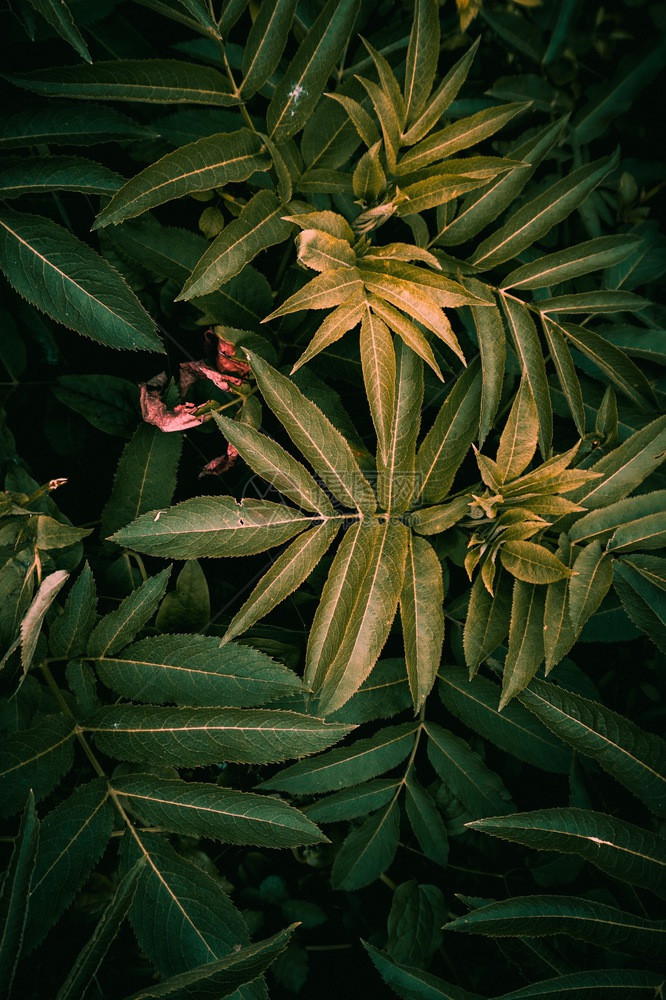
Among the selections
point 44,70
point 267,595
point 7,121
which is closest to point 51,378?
point 7,121

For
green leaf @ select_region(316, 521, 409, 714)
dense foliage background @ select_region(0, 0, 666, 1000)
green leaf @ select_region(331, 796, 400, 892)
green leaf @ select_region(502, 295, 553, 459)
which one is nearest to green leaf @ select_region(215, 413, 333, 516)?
dense foliage background @ select_region(0, 0, 666, 1000)

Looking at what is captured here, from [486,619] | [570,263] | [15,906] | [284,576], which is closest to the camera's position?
A: [15,906]

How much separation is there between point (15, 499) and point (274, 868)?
143 cm

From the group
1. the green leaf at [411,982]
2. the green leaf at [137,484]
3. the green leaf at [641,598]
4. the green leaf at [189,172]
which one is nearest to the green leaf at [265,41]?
the green leaf at [189,172]

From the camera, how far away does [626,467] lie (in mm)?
1552

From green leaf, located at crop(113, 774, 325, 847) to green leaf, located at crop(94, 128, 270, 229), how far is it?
1234 millimetres

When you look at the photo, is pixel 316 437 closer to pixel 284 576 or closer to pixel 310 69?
pixel 284 576

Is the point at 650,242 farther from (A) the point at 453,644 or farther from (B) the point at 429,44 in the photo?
(A) the point at 453,644

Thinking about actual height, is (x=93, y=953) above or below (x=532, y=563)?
below

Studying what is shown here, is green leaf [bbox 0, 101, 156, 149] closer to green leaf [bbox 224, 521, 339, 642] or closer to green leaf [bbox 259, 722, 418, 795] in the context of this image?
green leaf [bbox 224, 521, 339, 642]

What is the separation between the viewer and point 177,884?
1397 millimetres

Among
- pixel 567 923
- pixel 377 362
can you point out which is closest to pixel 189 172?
pixel 377 362

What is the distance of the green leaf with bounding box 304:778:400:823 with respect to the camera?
5.67 ft

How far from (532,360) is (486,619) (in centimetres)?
66
